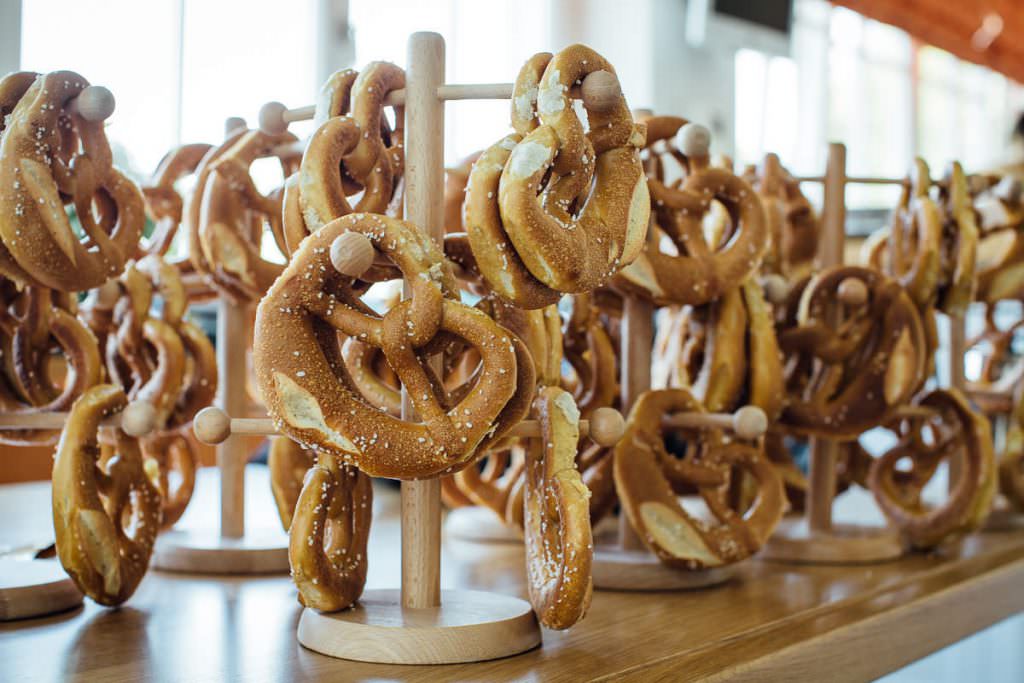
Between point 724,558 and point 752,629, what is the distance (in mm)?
141

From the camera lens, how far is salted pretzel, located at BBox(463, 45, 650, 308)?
73 cm

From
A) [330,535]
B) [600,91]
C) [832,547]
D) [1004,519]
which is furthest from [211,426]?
[1004,519]

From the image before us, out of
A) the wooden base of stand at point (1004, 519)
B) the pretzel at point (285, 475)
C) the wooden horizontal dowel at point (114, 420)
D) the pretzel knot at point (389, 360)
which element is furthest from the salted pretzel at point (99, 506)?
the wooden base of stand at point (1004, 519)

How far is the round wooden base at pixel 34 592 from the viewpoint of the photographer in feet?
3.04

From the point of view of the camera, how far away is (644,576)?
1133mm

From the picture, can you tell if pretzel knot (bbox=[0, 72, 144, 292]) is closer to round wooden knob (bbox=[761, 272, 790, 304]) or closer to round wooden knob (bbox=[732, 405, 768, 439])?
round wooden knob (bbox=[732, 405, 768, 439])

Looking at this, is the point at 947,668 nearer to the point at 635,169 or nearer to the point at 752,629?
the point at 752,629

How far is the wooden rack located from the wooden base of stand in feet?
1.05

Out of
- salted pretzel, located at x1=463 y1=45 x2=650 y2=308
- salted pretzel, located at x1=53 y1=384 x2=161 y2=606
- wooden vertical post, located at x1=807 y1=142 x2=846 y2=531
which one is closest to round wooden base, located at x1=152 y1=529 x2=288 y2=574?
salted pretzel, located at x1=53 y1=384 x2=161 y2=606

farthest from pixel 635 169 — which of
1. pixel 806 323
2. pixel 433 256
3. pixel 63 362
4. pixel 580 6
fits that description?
pixel 580 6

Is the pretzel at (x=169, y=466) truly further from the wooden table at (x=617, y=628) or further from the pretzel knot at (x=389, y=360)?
the pretzel knot at (x=389, y=360)

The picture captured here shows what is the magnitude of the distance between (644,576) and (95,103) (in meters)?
0.68

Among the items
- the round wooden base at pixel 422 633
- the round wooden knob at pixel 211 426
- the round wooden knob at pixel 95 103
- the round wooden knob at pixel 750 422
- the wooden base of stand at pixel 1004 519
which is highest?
the round wooden knob at pixel 95 103

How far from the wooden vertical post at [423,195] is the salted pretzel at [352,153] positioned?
3cm
